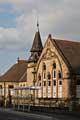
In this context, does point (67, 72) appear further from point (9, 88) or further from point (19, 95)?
point (9, 88)

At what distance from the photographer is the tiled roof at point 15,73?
287 feet

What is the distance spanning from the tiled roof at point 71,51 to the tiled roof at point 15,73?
17577mm

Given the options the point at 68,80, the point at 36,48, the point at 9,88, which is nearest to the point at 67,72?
the point at 68,80

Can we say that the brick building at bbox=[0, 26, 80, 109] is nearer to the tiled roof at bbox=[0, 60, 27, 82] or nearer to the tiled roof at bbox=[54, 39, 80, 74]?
the tiled roof at bbox=[54, 39, 80, 74]

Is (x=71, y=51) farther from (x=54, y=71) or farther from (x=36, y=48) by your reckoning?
(x=36, y=48)

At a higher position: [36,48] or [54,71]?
[36,48]

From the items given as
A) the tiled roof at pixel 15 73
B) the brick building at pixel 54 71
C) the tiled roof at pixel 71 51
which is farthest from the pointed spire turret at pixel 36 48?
the tiled roof at pixel 15 73

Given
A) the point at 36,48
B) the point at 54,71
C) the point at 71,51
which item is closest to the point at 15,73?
the point at 36,48

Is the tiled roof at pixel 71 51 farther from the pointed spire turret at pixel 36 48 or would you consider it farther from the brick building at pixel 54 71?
the pointed spire turret at pixel 36 48

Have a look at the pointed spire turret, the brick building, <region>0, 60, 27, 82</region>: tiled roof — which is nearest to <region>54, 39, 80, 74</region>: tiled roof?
the brick building

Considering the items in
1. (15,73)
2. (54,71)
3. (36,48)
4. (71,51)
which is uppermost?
(36,48)

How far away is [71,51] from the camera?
70688 millimetres

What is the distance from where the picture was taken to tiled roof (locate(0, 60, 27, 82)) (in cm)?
8738

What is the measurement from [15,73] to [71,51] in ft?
70.0
